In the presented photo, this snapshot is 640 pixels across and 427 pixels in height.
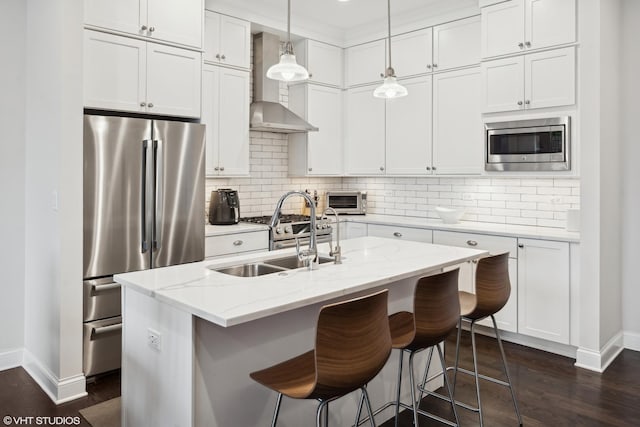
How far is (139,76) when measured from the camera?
3402 millimetres

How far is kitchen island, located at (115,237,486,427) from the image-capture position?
188 cm

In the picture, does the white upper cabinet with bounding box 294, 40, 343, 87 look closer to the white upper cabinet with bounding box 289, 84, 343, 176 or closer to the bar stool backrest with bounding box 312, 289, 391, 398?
the white upper cabinet with bounding box 289, 84, 343, 176

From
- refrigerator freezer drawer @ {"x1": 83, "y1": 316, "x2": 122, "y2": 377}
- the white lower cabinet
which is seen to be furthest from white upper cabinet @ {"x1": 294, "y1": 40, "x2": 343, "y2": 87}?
refrigerator freezer drawer @ {"x1": 83, "y1": 316, "x2": 122, "y2": 377}

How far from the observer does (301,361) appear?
207 cm

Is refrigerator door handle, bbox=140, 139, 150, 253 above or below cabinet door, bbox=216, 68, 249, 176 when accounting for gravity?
below

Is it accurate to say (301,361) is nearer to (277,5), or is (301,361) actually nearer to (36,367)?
(36,367)

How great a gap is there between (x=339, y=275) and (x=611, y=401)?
2040 mm

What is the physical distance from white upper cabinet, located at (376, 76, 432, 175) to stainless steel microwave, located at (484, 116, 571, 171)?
0.74m

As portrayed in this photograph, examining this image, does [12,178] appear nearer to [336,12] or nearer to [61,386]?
[61,386]

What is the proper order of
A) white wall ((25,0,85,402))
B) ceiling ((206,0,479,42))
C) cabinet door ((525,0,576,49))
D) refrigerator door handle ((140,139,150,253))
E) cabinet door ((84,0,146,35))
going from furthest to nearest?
ceiling ((206,0,479,42)) < cabinet door ((525,0,576,49)) < refrigerator door handle ((140,139,150,253)) < cabinet door ((84,0,146,35)) < white wall ((25,0,85,402))

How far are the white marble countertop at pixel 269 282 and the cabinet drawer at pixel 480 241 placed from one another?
1053 millimetres

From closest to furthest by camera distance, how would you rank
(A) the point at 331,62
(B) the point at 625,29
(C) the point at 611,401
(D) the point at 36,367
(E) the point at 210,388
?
(E) the point at 210,388 < (C) the point at 611,401 < (D) the point at 36,367 < (B) the point at 625,29 < (A) the point at 331,62

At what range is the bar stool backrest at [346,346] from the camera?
1740 mm

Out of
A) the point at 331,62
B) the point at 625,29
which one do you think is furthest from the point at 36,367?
the point at 625,29
